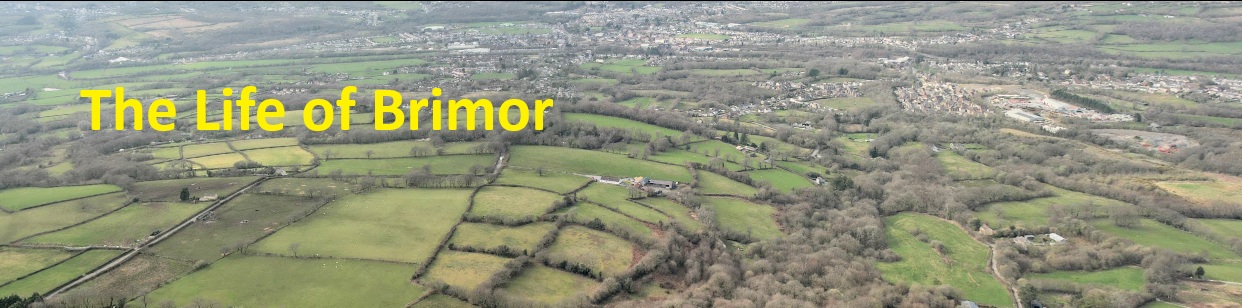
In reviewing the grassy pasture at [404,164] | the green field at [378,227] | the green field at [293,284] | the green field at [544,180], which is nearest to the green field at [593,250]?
the green field at [378,227]

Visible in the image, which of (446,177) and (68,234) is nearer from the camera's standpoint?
(68,234)

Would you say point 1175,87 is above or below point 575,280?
above

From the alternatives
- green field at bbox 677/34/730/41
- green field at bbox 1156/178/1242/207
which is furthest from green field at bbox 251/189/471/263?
green field at bbox 677/34/730/41

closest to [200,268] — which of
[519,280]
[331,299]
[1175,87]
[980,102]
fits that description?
[331,299]

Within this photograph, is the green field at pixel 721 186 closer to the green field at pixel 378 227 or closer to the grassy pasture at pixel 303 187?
the green field at pixel 378 227

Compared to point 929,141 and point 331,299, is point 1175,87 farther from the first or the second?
point 331,299

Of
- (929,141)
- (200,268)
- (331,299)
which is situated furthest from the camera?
(929,141)

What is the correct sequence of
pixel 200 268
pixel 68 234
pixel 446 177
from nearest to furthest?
pixel 200 268, pixel 68 234, pixel 446 177
